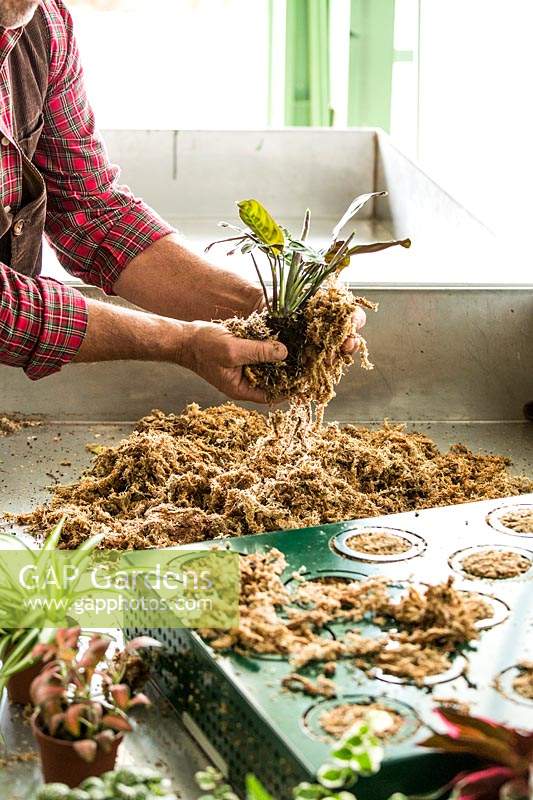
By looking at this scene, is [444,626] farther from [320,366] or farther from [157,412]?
[157,412]

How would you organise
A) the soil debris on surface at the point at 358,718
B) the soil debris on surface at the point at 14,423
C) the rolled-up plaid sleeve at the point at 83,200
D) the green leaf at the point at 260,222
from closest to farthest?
the soil debris on surface at the point at 358,718 → the green leaf at the point at 260,222 → the rolled-up plaid sleeve at the point at 83,200 → the soil debris on surface at the point at 14,423

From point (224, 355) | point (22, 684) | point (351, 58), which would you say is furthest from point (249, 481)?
point (351, 58)

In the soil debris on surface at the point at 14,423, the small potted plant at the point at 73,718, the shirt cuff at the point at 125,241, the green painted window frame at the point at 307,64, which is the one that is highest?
the green painted window frame at the point at 307,64

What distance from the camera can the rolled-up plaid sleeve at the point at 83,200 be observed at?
2135 millimetres

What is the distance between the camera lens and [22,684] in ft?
4.37

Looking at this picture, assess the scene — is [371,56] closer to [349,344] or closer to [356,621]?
[349,344]

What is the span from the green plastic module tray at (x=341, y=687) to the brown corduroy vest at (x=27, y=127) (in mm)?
850

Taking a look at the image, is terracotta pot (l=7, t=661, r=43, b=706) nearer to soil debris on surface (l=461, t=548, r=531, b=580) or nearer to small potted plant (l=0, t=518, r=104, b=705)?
small potted plant (l=0, t=518, r=104, b=705)

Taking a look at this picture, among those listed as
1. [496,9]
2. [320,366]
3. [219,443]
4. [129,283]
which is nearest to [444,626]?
[320,366]

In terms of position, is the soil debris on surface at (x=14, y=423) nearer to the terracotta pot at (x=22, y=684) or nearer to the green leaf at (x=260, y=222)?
the green leaf at (x=260, y=222)

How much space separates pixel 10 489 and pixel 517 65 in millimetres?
2925

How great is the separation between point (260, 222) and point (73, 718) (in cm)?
94

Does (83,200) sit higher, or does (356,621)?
(83,200)

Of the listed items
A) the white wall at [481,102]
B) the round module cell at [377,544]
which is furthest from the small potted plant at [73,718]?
the white wall at [481,102]
